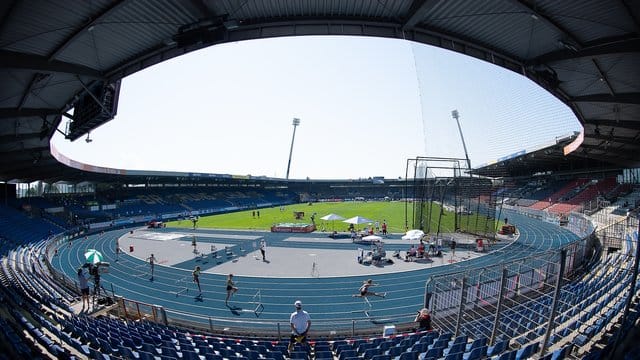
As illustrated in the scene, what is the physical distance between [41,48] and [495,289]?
15.4 meters

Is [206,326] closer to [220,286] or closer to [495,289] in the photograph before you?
[220,286]

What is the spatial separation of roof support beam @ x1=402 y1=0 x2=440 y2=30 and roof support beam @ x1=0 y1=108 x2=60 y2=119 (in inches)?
612

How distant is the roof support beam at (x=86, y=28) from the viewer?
25.8 feet

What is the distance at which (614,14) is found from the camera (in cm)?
806

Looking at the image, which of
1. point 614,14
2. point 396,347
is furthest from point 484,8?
point 396,347

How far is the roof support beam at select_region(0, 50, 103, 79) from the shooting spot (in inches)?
341

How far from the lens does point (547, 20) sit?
8.73m

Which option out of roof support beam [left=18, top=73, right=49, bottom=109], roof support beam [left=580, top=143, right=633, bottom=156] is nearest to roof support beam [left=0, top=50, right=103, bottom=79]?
roof support beam [left=18, top=73, right=49, bottom=109]

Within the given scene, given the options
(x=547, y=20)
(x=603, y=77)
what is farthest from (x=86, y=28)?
(x=603, y=77)

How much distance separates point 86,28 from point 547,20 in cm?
1218

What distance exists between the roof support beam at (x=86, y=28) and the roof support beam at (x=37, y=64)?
0.26m

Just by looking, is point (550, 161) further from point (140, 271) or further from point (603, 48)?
point (140, 271)

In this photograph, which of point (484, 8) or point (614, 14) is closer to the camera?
point (614, 14)

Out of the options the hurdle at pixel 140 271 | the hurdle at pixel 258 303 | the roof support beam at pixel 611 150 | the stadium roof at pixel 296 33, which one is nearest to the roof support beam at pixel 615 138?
the roof support beam at pixel 611 150
